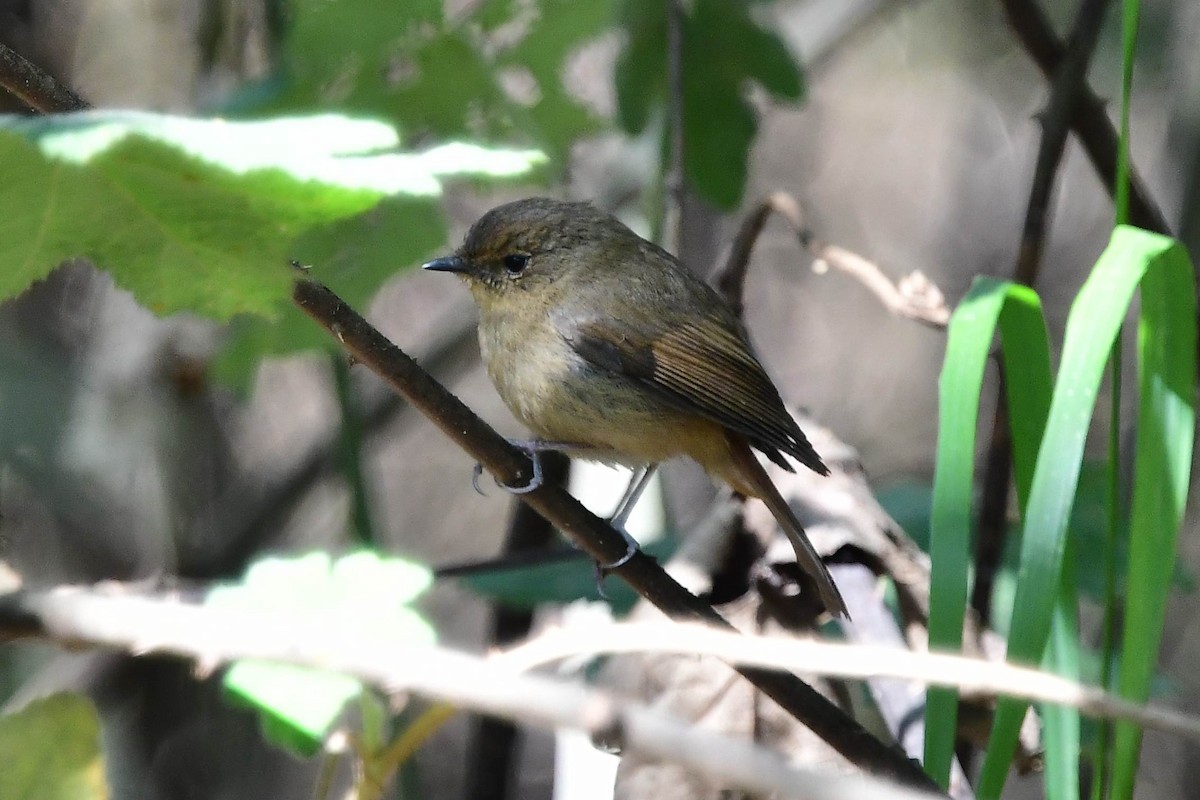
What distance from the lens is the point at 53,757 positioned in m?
1.12

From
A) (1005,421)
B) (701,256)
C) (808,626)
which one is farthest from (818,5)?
(808,626)

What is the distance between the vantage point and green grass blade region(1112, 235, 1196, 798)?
1530 mm

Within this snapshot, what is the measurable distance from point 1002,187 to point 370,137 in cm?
543

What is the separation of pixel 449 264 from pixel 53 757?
186 centimetres

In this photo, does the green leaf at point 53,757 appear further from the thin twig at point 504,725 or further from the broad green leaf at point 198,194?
the thin twig at point 504,725

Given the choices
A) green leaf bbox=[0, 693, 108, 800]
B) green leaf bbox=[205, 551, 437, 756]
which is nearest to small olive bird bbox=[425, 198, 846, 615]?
green leaf bbox=[205, 551, 437, 756]

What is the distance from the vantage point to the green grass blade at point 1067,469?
150 cm

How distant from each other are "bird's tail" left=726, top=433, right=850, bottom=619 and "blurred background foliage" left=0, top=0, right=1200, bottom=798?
42cm

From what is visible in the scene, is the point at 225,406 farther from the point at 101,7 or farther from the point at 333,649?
the point at 333,649

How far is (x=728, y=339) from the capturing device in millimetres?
2754

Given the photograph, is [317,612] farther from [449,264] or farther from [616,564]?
[449,264]

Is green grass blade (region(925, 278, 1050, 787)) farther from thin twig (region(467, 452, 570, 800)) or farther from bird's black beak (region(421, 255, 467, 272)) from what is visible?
bird's black beak (region(421, 255, 467, 272))

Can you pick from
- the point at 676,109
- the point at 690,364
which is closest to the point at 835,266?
the point at 690,364

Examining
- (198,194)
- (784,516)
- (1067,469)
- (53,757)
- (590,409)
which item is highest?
(590,409)
